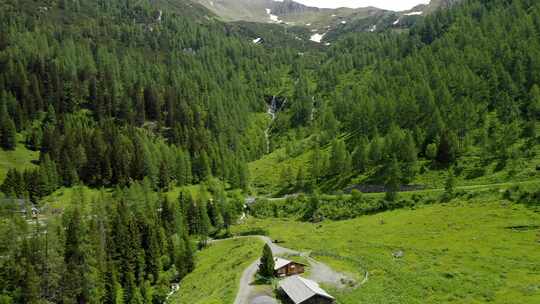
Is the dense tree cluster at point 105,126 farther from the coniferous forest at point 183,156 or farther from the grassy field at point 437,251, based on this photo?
the grassy field at point 437,251

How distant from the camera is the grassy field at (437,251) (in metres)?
54.1

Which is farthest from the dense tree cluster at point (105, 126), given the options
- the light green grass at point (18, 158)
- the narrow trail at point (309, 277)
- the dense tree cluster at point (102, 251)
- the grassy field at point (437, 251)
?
the narrow trail at point (309, 277)

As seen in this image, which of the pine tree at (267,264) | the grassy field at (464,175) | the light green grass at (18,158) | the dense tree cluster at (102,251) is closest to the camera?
the pine tree at (267,264)

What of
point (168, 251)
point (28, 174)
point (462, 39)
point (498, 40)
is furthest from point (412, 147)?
point (28, 174)

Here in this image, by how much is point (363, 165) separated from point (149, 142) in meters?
82.7

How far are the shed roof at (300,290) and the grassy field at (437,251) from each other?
3526 millimetres

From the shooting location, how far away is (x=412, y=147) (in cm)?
12262

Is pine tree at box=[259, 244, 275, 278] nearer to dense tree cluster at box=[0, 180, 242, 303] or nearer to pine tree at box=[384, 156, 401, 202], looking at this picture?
dense tree cluster at box=[0, 180, 242, 303]

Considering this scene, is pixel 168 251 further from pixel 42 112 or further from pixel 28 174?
pixel 42 112

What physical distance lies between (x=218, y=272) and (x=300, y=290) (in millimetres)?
33708

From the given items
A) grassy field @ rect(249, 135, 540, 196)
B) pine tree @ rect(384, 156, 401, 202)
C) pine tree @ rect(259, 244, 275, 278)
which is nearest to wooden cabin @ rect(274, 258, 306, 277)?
pine tree @ rect(259, 244, 275, 278)

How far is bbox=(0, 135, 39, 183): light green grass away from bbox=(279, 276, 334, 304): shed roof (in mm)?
110869

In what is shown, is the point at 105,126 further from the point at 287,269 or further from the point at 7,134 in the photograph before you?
the point at 287,269

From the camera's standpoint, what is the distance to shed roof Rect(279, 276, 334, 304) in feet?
167
